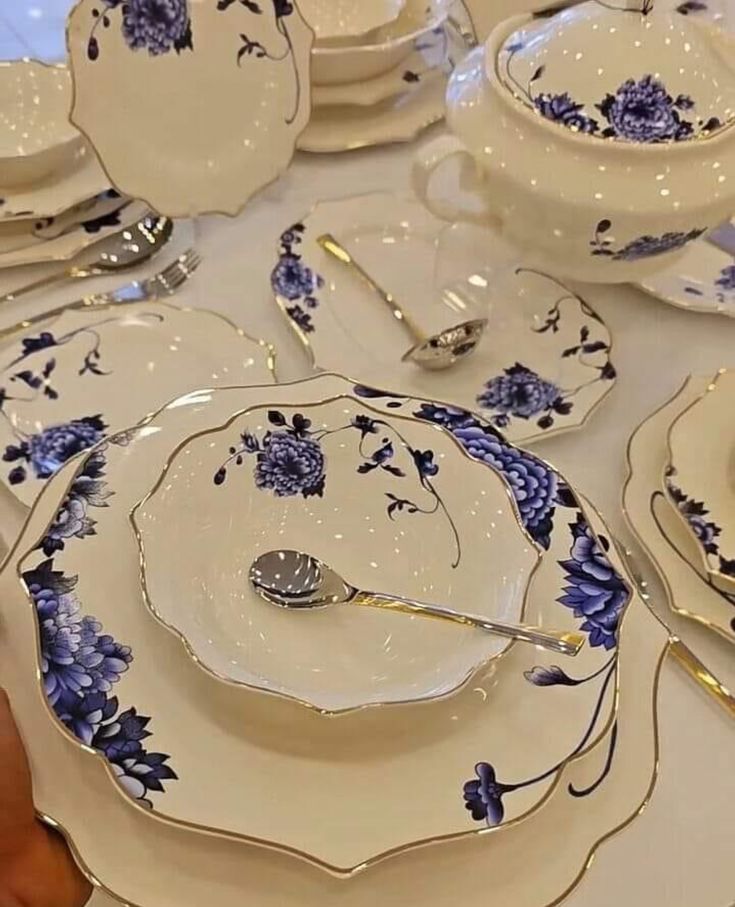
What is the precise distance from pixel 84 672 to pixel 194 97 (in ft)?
1.47

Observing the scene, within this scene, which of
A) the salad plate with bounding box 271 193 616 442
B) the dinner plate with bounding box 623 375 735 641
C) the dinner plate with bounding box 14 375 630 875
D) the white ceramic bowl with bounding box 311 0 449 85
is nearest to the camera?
the dinner plate with bounding box 14 375 630 875

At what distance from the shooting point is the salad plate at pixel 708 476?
53 centimetres

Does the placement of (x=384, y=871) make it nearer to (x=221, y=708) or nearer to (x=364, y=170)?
(x=221, y=708)

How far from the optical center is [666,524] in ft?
1.82

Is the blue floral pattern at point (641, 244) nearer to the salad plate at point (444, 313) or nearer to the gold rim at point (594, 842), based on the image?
the salad plate at point (444, 313)

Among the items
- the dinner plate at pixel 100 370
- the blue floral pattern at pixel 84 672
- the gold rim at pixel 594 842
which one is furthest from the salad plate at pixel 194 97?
the gold rim at pixel 594 842

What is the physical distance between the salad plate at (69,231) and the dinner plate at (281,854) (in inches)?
12.4

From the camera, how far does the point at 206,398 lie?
514 millimetres

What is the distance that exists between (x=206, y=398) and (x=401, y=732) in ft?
0.63

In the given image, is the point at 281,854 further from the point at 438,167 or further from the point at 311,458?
the point at 438,167

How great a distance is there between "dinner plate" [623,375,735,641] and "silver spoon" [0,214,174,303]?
344mm

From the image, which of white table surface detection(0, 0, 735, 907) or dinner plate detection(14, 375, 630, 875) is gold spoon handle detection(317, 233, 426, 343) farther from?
dinner plate detection(14, 375, 630, 875)

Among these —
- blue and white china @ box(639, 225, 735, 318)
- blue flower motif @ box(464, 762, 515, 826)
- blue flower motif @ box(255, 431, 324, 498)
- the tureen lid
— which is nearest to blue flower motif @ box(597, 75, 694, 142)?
the tureen lid

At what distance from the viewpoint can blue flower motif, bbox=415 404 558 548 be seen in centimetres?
Result: 48
